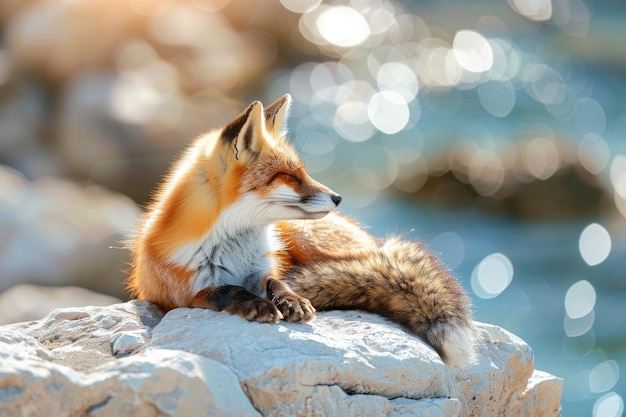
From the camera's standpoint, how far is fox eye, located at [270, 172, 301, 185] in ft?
13.0

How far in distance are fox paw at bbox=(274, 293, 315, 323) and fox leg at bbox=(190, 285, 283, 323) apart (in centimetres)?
5

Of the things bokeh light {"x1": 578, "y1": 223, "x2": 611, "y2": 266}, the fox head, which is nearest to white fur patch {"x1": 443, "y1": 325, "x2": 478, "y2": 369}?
the fox head

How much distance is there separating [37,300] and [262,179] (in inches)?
188

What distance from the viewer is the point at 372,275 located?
4242 mm

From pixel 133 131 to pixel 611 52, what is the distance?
31.8 ft

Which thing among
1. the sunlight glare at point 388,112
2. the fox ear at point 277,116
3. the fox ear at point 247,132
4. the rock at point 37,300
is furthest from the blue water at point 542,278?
the fox ear at point 247,132

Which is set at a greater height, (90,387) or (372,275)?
(372,275)

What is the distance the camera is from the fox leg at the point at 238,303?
3.59m

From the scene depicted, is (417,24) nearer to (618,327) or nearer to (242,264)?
(618,327)

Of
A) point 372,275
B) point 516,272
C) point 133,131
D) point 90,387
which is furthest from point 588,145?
point 90,387

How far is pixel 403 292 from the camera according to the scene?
4.10 meters

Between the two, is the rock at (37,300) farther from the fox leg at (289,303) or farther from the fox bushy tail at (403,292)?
the fox leg at (289,303)

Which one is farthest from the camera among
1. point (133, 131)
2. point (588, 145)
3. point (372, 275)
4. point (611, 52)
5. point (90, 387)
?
point (611, 52)

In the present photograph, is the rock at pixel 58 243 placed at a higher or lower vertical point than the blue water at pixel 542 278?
lower
